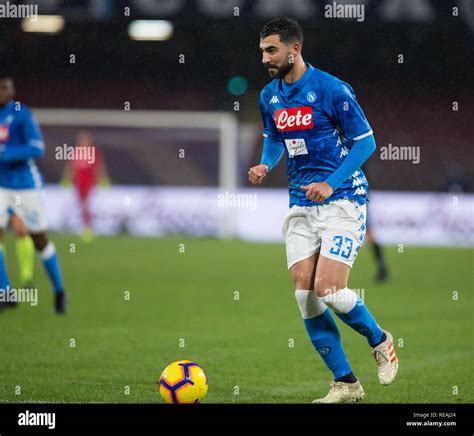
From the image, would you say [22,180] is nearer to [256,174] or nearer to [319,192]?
[256,174]

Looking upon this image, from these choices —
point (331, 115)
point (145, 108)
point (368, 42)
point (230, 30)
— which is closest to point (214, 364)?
point (331, 115)

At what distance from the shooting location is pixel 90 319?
845cm

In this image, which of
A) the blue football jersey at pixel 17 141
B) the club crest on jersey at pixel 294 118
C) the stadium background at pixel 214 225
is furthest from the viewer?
the blue football jersey at pixel 17 141

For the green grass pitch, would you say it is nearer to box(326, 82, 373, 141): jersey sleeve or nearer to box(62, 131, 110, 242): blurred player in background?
box(326, 82, 373, 141): jersey sleeve

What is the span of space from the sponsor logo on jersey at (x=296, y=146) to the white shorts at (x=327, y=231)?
302 millimetres

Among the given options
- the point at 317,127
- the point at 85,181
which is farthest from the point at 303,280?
the point at 85,181

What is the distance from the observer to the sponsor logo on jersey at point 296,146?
16.7 ft

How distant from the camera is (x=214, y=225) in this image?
18781 millimetres

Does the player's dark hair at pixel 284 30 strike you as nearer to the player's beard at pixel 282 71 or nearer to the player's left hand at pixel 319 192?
the player's beard at pixel 282 71

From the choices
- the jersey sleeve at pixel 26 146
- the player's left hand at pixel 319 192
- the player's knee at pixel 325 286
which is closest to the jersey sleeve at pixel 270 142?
the player's left hand at pixel 319 192

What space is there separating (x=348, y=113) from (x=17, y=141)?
4.50m

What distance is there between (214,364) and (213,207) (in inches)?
494

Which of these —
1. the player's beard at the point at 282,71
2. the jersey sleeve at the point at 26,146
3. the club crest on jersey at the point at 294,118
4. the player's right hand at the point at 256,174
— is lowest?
the player's right hand at the point at 256,174

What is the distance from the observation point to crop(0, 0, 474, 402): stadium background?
6.40 m
